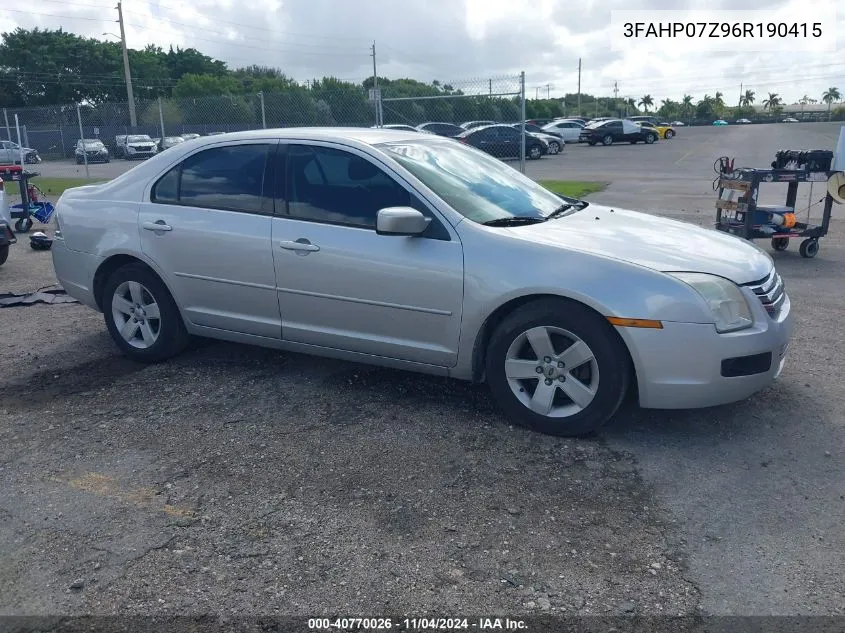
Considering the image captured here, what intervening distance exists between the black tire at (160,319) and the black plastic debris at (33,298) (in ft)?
6.87

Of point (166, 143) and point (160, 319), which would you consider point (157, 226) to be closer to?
point (160, 319)

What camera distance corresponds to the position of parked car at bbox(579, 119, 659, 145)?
4366 cm

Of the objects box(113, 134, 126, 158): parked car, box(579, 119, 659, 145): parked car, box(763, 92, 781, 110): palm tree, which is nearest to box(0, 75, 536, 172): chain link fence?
box(113, 134, 126, 158): parked car

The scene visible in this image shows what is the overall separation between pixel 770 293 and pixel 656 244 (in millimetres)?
656

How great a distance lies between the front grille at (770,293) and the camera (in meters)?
Result: 4.18

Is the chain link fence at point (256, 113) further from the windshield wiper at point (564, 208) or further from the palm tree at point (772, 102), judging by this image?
the palm tree at point (772, 102)

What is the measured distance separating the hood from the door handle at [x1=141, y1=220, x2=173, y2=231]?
2370mm

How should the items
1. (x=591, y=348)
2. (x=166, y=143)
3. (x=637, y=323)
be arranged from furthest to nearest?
(x=166, y=143) < (x=591, y=348) < (x=637, y=323)

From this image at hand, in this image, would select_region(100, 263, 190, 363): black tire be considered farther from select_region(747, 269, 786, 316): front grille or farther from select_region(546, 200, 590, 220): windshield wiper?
select_region(747, 269, 786, 316): front grille

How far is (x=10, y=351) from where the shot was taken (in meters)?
6.02

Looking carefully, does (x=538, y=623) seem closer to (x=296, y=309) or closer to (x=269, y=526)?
(x=269, y=526)

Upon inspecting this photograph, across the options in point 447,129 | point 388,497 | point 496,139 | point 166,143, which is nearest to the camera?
point 388,497

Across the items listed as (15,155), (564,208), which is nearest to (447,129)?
(15,155)

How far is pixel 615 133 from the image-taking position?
43656mm
